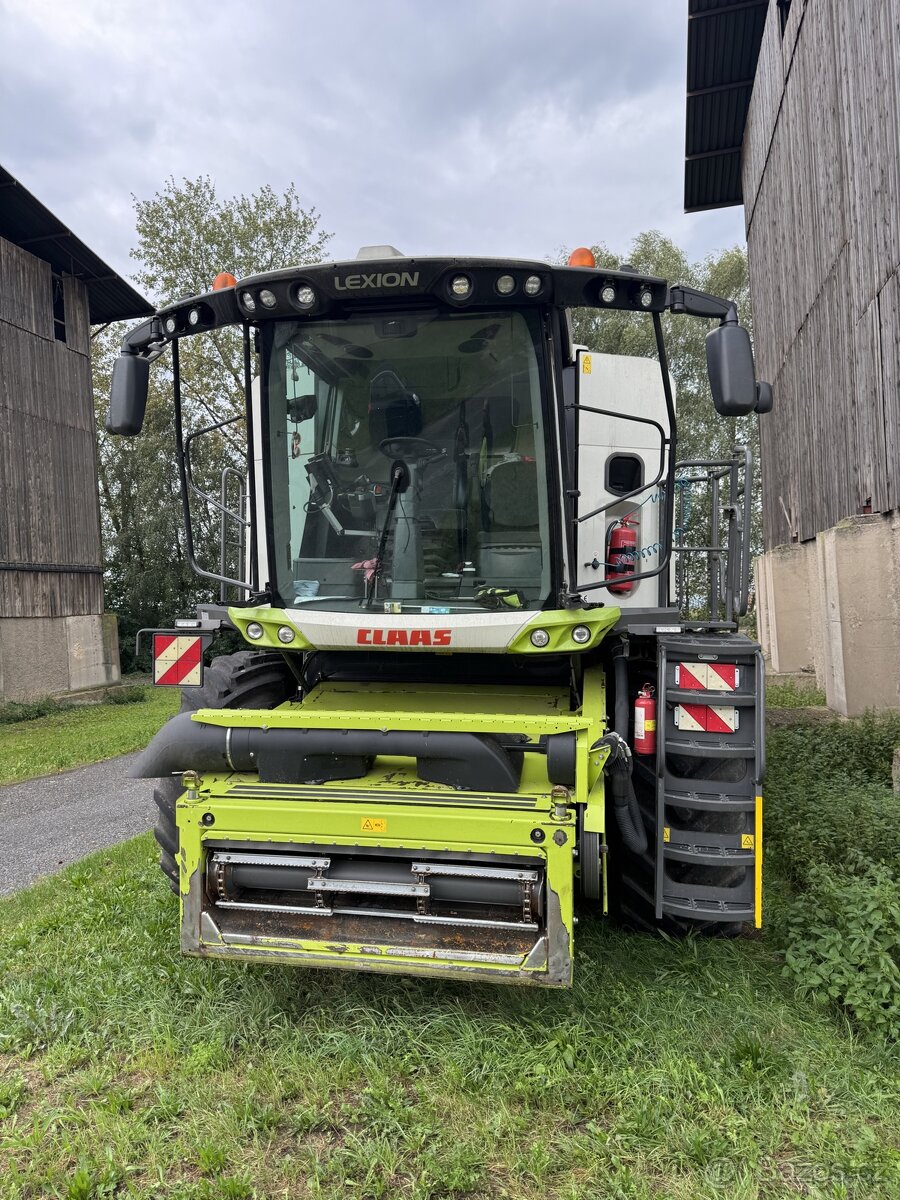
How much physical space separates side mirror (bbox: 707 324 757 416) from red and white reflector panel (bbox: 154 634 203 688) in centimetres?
277

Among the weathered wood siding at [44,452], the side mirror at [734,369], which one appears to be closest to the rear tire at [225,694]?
the side mirror at [734,369]

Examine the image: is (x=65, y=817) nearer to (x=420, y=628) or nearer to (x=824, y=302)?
(x=420, y=628)

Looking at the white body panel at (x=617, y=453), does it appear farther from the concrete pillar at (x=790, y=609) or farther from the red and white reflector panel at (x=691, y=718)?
the concrete pillar at (x=790, y=609)

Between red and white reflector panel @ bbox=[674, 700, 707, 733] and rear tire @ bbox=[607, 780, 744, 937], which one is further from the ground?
red and white reflector panel @ bbox=[674, 700, 707, 733]

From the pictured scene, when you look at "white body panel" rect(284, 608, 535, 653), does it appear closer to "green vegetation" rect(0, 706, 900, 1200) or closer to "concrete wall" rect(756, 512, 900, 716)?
"green vegetation" rect(0, 706, 900, 1200)

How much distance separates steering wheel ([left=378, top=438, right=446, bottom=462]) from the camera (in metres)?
3.92

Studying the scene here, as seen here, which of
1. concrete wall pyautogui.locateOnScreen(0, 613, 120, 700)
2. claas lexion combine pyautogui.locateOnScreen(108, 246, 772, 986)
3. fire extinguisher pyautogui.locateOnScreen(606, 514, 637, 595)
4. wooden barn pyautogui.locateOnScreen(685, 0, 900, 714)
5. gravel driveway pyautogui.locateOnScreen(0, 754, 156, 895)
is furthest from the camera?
concrete wall pyautogui.locateOnScreen(0, 613, 120, 700)

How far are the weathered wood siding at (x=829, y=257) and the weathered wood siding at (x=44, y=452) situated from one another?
1502 cm

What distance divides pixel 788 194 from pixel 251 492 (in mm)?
12750

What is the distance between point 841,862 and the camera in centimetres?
458

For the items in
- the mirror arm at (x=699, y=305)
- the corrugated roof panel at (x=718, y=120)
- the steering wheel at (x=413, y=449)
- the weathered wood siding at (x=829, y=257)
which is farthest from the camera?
the corrugated roof panel at (x=718, y=120)

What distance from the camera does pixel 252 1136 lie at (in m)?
2.80

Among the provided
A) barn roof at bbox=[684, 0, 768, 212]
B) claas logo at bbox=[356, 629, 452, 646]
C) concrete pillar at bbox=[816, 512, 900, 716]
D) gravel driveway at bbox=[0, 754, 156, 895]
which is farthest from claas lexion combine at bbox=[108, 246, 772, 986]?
barn roof at bbox=[684, 0, 768, 212]

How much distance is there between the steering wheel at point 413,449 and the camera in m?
3.92
